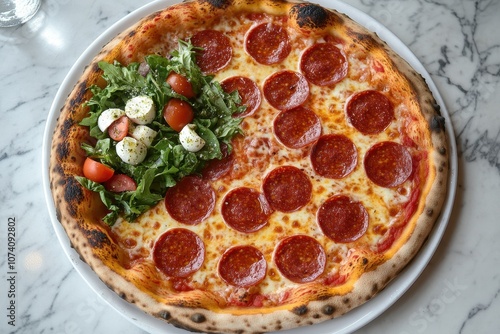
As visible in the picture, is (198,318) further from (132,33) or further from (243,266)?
(132,33)

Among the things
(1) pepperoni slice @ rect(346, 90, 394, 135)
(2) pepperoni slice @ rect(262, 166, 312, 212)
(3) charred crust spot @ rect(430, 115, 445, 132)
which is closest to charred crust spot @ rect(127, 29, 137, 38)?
(2) pepperoni slice @ rect(262, 166, 312, 212)

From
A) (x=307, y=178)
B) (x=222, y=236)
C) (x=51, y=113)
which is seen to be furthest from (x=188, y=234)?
(x=51, y=113)

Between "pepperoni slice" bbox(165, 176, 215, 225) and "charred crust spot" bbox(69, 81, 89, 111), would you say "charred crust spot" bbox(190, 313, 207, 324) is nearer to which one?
"pepperoni slice" bbox(165, 176, 215, 225)

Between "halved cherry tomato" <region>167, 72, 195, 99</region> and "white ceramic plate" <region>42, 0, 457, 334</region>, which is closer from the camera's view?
"white ceramic plate" <region>42, 0, 457, 334</region>

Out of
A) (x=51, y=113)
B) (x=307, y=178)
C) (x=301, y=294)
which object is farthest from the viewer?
(x=51, y=113)

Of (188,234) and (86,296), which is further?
(86,296)

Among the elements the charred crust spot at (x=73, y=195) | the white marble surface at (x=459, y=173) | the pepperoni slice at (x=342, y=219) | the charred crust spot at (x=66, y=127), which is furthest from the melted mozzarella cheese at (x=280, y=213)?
the charred crust spot at (x=66, y=127)

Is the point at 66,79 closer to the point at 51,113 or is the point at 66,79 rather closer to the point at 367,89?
the point at 51,113
